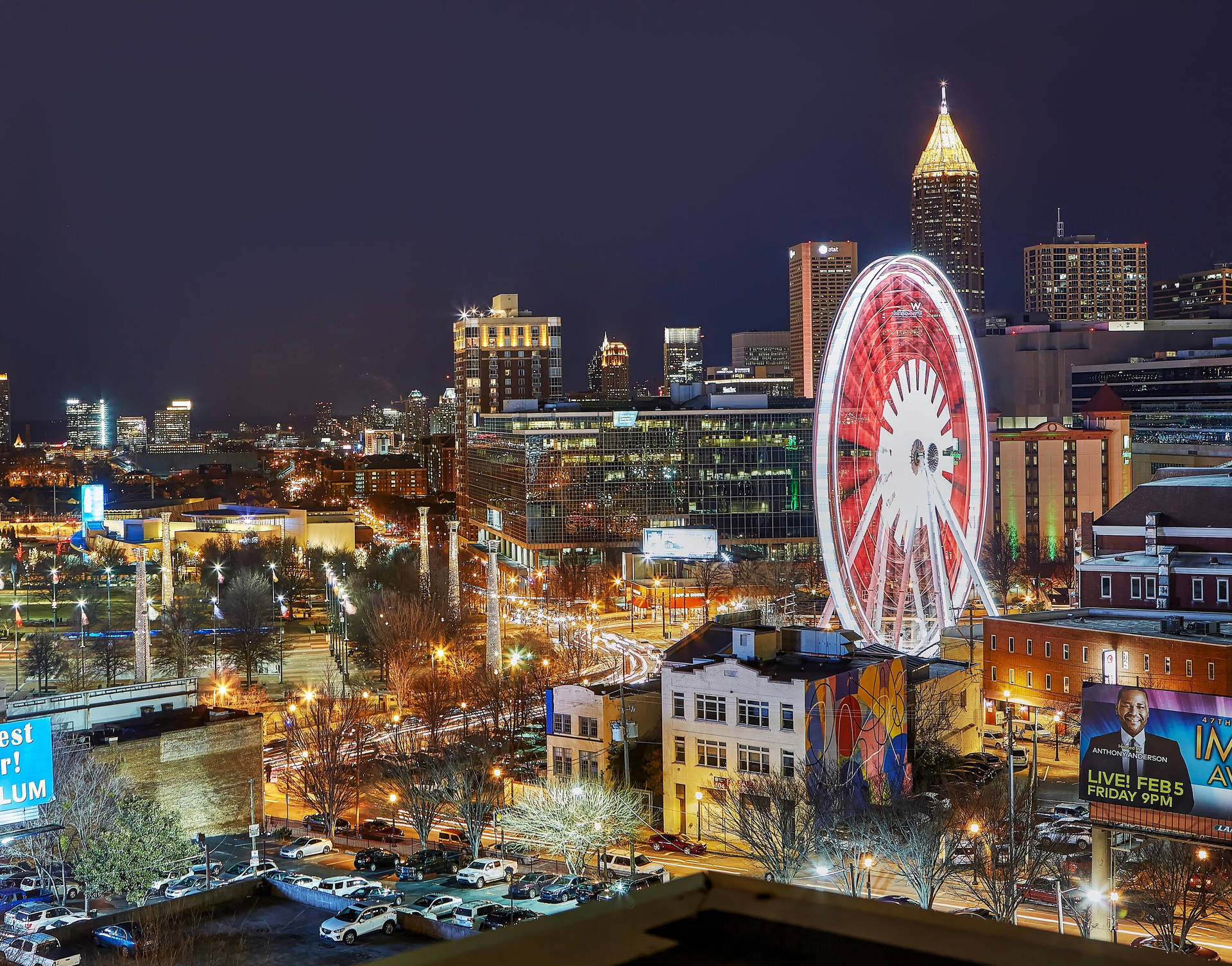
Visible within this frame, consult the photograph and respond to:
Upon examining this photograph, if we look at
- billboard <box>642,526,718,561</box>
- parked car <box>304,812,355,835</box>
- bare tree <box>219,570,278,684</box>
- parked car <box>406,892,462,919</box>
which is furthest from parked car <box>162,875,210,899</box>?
billboard <box>642,526,718,561</box>

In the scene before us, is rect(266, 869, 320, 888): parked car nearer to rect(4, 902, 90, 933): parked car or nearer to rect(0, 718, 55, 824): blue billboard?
rect(4, 902, 90, 933): parked car

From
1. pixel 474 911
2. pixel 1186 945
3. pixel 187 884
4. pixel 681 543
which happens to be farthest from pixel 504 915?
pixel 681 543

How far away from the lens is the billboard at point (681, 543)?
81.7 meters

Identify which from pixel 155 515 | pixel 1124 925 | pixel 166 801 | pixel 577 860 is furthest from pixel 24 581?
pixel 1124 925

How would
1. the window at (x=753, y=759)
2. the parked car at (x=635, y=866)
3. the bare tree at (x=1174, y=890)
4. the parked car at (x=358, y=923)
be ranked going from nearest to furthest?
the parked car at (x=358, y=923)
the bare tree at (x=1174, y=890)
the parked car at (x=635, y=866)
the window at (x=753, y=759)

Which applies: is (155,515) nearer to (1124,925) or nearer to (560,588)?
(560,588)

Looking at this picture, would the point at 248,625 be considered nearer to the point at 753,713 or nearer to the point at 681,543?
the point at 681,543

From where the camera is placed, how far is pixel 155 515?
114125 millimetres

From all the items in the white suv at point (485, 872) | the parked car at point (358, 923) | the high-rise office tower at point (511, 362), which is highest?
the high-rise office tower at point (511, 362)

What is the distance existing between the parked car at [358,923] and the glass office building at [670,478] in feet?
260

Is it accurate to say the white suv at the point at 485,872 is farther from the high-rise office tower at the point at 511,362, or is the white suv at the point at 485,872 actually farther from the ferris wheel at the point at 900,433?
the high-rise office tower at the point at 511,362

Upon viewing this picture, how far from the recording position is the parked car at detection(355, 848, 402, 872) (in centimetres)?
3030

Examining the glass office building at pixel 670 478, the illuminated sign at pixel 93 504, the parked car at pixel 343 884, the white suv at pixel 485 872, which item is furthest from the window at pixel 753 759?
the glass office building at pixel 670 478

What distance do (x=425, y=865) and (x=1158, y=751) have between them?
16446mm
